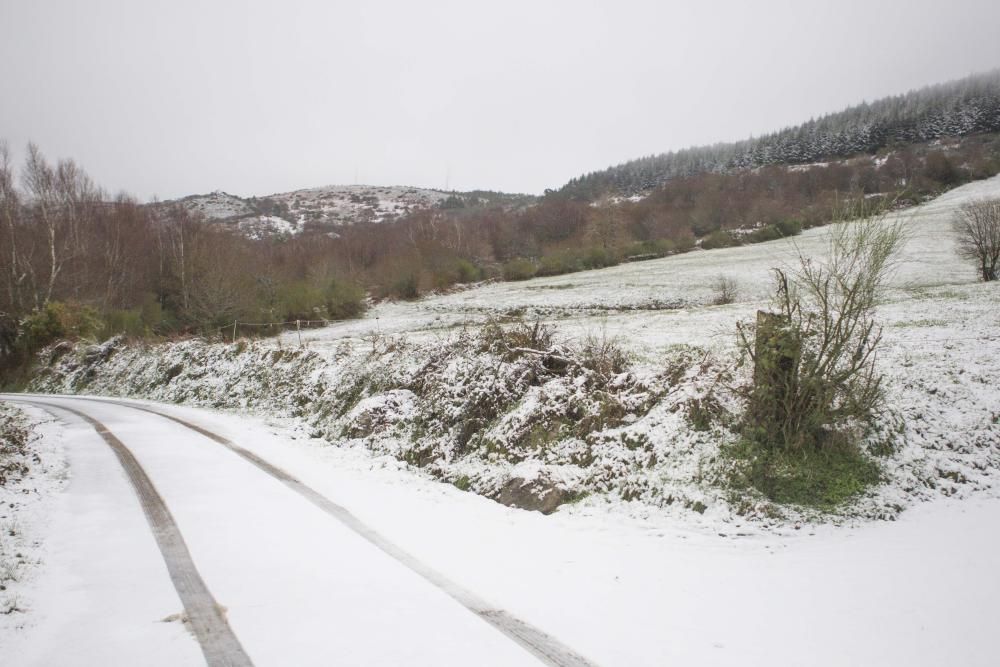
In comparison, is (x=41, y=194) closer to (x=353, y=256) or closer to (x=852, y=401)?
(x=353, y=256)

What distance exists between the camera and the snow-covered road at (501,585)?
12.3 feet

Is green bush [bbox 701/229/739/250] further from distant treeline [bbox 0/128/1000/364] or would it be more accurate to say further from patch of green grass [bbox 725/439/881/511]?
patch of green grass [bbox 725/439/881/511]

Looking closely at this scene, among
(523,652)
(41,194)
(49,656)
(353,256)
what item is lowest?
(523,652)

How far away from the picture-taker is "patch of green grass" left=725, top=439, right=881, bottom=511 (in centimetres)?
650

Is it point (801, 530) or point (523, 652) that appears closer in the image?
point (523, 652)

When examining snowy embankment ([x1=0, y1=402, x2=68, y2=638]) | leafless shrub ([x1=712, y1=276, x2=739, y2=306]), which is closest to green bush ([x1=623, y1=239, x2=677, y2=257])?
leafless shrub ([x1=712, y1=276, x2=739, y2=306])

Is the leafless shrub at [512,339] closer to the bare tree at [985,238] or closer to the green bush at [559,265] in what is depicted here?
the bare tree at [985,238]

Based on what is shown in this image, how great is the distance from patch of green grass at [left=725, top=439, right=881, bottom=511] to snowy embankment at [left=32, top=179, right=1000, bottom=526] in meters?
0.21

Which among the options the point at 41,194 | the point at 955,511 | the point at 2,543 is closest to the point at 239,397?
the point at 2,543

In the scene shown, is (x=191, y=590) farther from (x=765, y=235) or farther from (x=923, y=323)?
(x=765, y=235)

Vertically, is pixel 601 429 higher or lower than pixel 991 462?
higher

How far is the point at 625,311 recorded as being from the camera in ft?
95.4

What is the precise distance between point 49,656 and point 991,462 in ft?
37.0

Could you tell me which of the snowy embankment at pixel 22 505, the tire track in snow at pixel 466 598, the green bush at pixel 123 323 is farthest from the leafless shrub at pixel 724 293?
the green bush at pixel 123 323
